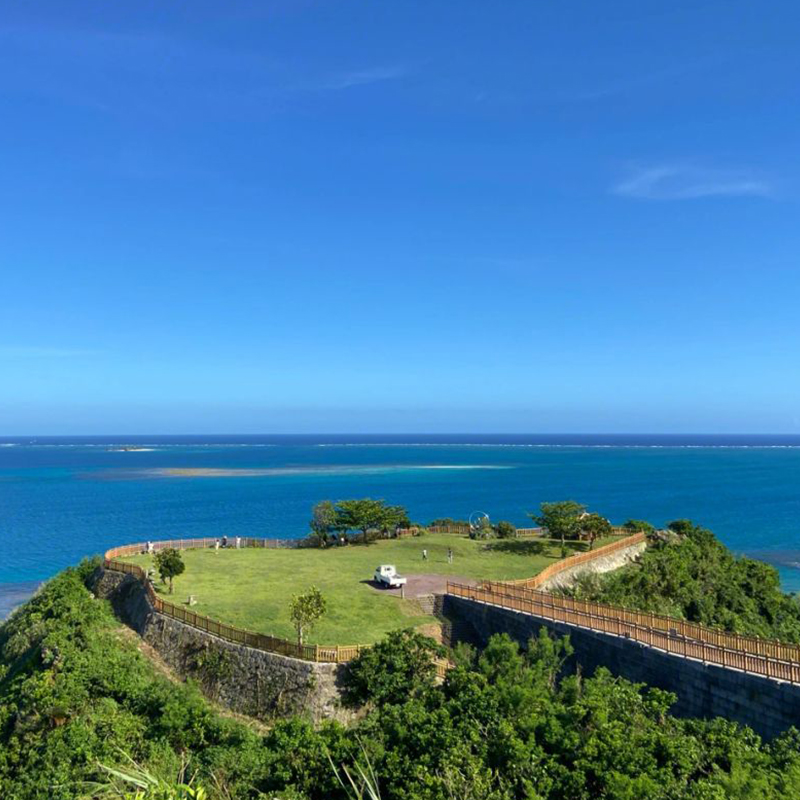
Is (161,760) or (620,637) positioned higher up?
(620,637)

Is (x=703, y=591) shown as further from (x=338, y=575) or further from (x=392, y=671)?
(x=392, y=671)

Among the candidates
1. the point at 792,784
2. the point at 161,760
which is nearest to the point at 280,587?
the point at 161,760

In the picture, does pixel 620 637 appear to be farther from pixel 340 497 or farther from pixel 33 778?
pixel 340 497

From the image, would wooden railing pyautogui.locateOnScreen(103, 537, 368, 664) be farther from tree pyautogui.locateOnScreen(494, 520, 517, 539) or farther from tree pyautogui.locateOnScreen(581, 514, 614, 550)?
tree pyautogui.locateOnScreen(494, 520, 517, 539)

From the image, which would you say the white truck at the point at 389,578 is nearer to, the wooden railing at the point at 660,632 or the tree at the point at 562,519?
the wooden railing at the point at 660,632

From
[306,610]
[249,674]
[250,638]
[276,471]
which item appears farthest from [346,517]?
[276,471]

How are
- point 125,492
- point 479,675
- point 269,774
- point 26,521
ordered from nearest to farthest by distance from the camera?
point 269,774 < point 479,675 < point 26,521 < point 125,492

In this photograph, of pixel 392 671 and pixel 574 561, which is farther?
pixel 574 561
